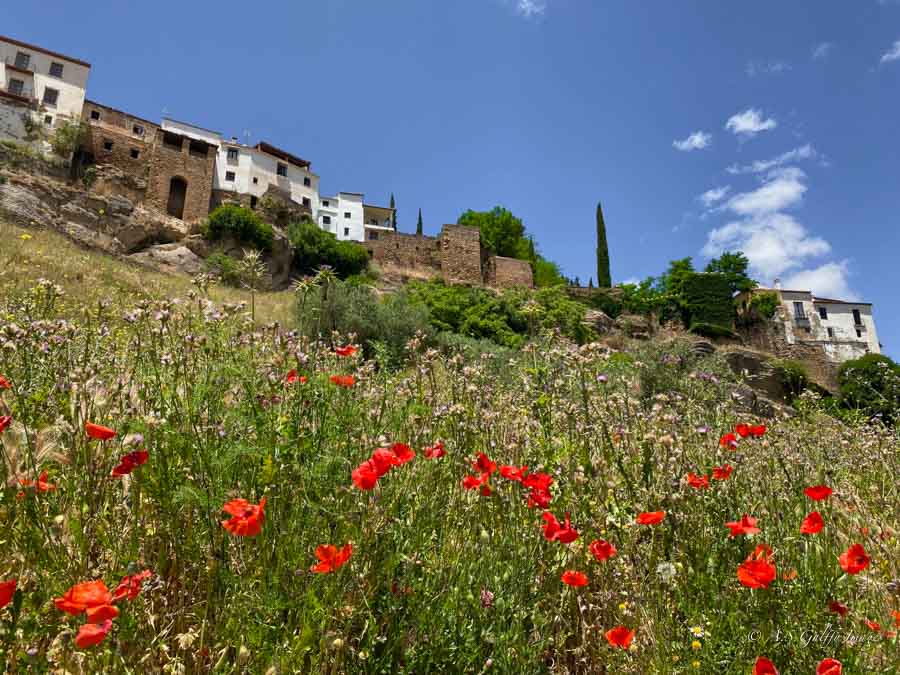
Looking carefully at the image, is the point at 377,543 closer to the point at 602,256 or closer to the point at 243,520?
the point at 243,520

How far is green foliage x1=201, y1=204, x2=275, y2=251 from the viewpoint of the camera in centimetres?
3067

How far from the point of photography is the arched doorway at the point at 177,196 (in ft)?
113

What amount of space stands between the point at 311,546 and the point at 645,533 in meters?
1.54

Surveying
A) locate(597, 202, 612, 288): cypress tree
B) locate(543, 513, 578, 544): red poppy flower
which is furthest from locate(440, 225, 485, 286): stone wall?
locate(543, 513, 578, 544): red poppy flower

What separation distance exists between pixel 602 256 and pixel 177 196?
124 ft

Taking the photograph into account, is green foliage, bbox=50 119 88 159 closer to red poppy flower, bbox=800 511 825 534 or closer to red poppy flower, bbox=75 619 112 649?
red poppy flower, bbox=75 619 112 649

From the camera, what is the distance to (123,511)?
202 cm

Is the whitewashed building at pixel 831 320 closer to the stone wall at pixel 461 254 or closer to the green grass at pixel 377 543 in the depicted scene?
the stone wall at pixel 461 254

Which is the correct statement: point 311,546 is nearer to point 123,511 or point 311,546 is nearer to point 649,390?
point 123,511

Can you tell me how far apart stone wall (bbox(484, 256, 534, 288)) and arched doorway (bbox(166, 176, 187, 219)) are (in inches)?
908

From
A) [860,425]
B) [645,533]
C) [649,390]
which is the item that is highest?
[649,390]

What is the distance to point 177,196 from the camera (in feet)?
115

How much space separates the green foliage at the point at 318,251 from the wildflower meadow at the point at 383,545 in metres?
31.9

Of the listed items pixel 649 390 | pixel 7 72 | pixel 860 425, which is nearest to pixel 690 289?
pixel 649 390
